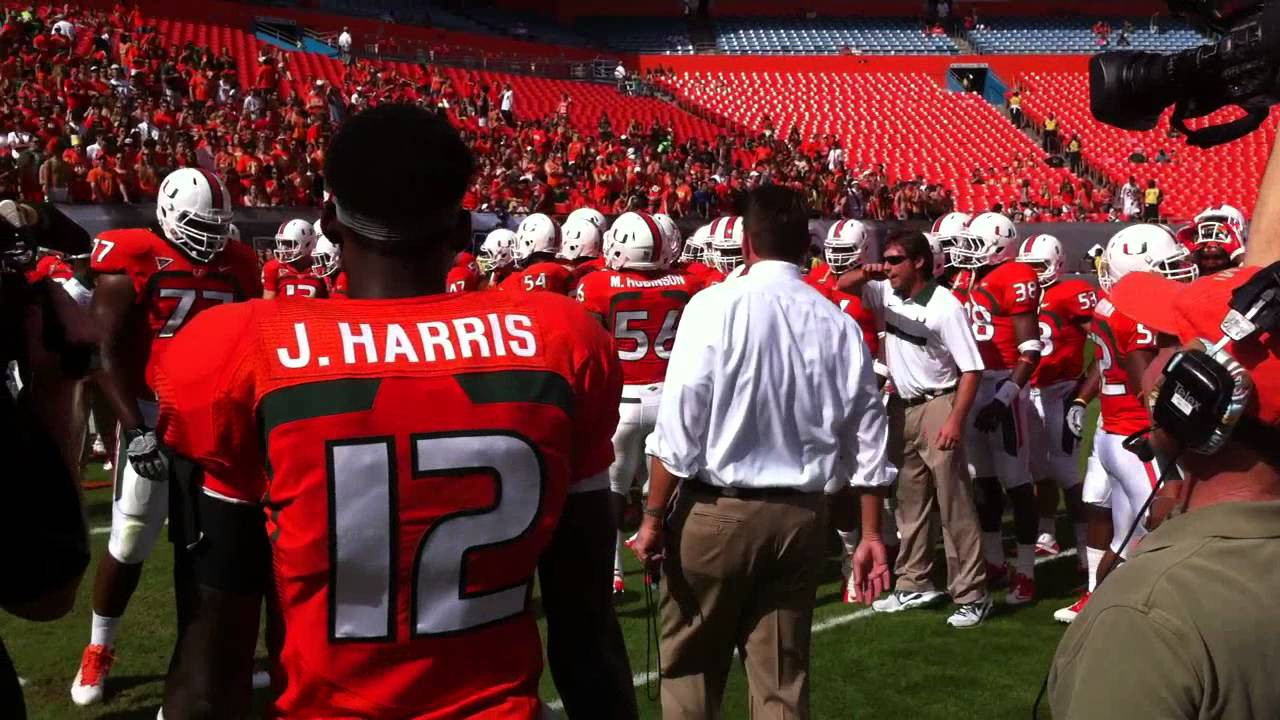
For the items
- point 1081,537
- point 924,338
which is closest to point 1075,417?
point 1081,537

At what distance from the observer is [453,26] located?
37188 mm

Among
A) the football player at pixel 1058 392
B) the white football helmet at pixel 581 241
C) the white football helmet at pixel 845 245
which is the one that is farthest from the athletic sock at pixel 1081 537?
the white football helmet at pixel 581 241

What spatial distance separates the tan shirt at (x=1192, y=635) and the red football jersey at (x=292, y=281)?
730cm

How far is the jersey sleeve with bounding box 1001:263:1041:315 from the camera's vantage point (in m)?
7.27

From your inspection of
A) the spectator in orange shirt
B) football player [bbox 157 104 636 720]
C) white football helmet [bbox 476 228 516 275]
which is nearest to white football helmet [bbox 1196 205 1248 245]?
football player [bbox 157 104 636 720]

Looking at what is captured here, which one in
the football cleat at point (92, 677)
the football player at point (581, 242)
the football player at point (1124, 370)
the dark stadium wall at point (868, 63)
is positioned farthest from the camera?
the dark stadium wall at point (868, 63)

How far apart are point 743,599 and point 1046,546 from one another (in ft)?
16.1

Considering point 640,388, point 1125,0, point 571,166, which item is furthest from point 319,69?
point 1125,0

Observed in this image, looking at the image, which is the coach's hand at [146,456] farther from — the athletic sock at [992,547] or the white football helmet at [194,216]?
the athletic sock at [992,547]

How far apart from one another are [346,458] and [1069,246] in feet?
69.3

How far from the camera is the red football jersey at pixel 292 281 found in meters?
9.08

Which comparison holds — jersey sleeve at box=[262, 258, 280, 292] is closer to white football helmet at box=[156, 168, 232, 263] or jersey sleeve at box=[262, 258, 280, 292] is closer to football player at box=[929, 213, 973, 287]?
white football helmet at box=[156, 168, 232, 263]

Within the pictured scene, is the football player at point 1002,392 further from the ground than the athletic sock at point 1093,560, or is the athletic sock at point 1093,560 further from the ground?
the football player at point 1002,392

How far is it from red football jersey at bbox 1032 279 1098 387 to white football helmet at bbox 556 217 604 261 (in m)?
3.43
